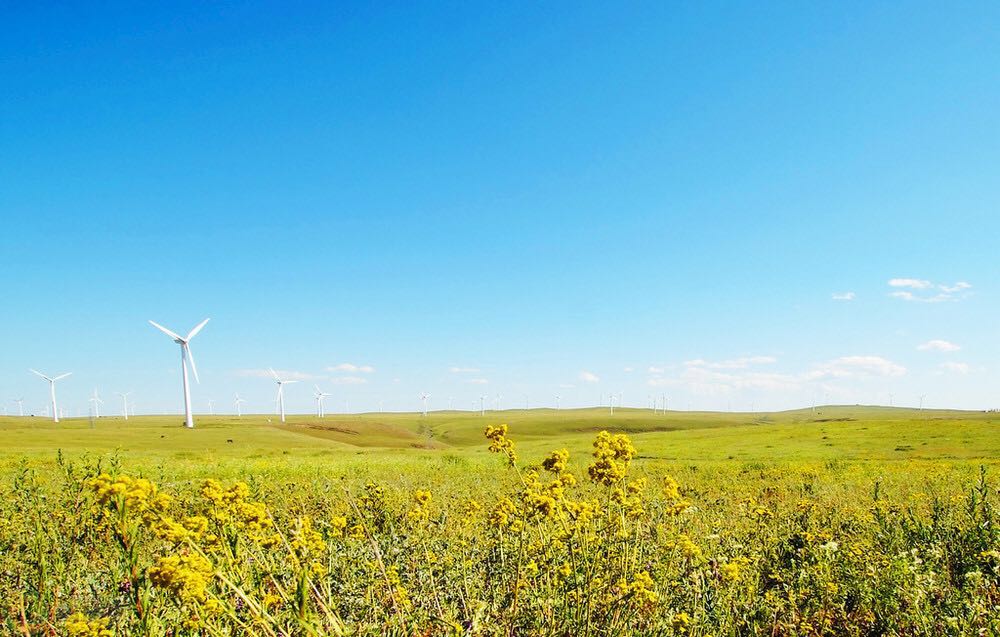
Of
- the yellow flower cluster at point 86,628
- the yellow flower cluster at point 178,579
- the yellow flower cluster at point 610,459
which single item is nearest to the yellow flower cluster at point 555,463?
the yellow flower cluster at point 610,459

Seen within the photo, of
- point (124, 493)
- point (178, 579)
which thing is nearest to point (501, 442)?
point (178, 579)

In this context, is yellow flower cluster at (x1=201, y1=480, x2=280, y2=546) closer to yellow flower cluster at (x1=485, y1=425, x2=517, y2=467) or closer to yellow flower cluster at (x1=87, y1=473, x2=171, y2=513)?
yellow flower cluster at (x1=87, y1=473, x2=171, y2=513)

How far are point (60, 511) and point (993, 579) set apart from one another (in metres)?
13.3

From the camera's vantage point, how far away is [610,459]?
4570 millimetres

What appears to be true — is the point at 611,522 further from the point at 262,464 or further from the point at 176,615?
the point at 262,464

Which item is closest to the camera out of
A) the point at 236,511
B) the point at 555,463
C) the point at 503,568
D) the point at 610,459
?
the point at 236,511

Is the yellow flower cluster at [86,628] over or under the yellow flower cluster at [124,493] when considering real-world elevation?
under

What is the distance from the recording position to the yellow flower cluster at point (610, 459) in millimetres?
4430

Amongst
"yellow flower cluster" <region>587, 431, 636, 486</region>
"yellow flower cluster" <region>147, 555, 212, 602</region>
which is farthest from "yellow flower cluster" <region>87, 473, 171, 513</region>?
"yellow flower cluster" <region>587, 431, 636, 486</region>

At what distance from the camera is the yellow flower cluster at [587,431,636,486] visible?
4.43m

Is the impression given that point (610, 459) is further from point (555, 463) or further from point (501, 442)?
point (501, 442)

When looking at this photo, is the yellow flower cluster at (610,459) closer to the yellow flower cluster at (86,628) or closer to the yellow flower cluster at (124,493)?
the yellow flower cluster at (124,493)

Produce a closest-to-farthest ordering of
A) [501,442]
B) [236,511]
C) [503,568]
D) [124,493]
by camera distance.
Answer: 1. [124,493]
2. [236,511]
3. [503,568]
4. [501,442]

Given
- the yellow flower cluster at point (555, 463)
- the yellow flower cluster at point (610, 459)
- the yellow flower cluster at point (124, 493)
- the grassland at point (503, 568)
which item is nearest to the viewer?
the yellow flower cluster at point (124, 493)
